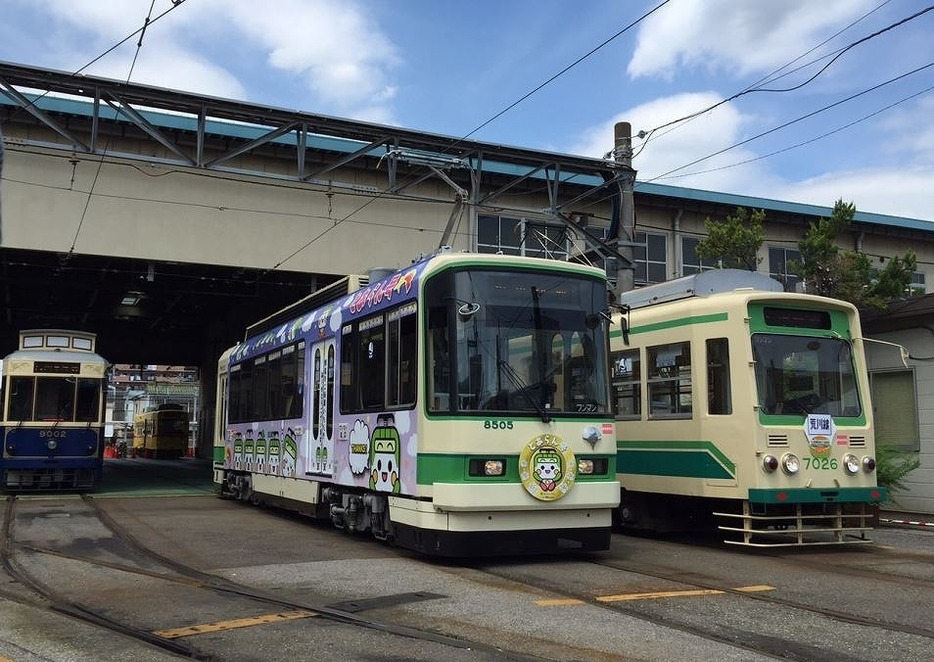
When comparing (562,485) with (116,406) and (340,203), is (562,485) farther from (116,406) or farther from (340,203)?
(116,406)

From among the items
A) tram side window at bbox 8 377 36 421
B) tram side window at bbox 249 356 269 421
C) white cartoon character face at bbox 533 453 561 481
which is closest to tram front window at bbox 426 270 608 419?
white cartoon character face at bbox 533 453 561 481

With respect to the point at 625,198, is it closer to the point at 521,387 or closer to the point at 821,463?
the point at 821,463

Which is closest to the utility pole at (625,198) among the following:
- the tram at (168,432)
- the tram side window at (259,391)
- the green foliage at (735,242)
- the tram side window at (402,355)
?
the green foliage at (735,242)

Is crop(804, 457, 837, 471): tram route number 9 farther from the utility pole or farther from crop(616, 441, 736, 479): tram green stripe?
the utility pole

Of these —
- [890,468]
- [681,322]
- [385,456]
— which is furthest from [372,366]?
[890,468]

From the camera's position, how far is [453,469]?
8719 mm

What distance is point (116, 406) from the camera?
9438 centimetres

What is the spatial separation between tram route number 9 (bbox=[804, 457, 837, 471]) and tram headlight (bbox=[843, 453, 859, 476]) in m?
0.13

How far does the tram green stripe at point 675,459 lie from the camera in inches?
414

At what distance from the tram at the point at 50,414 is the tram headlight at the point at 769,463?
1599 centimetres

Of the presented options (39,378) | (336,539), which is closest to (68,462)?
(39,378)

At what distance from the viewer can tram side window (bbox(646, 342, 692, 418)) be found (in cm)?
1117

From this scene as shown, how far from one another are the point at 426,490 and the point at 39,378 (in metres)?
14.8

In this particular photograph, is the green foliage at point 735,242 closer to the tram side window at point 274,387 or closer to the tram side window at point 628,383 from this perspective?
the tram side window at point 628,383
